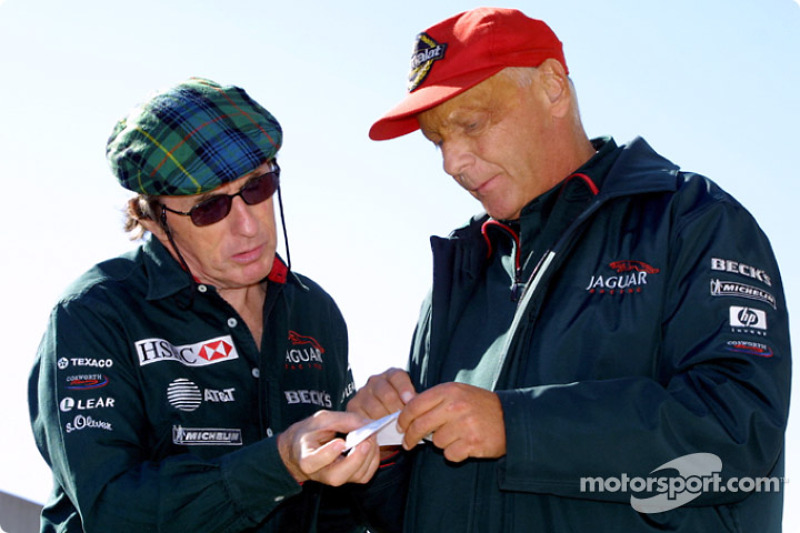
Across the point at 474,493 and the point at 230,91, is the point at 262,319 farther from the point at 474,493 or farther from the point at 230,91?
the point at 474,493

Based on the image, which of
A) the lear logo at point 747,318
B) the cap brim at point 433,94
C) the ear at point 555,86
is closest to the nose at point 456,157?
the cap brim at point 433,94

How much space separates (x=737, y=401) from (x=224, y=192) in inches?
83.8

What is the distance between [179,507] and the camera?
3465 millimetres

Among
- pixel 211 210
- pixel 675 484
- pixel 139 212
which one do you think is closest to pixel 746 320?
pixel 675 484

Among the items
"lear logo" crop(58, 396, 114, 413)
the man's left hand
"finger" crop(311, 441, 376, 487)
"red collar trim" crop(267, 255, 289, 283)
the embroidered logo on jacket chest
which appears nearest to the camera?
the man's left hand

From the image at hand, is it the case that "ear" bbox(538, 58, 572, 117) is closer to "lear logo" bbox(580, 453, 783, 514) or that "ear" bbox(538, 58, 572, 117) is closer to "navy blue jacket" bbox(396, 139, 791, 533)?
"navy blue jacket" bbox(396, 139, 791, 533)

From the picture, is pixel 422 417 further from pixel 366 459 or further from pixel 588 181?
pixel 588 181

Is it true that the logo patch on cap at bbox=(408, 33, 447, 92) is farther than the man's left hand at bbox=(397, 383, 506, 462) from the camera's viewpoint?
Yes

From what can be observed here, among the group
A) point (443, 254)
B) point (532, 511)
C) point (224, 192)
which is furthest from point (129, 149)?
point (532, 511)

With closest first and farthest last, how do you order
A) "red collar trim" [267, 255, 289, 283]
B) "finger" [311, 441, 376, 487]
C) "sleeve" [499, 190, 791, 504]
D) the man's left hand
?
1. "sleeve" [499, 190, 791, 504]
2. the man's left hand
3. "finger" [311, 441, 376, 487]
4. "red collar trim" [267, 255, 289, 283]

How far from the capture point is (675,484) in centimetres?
298

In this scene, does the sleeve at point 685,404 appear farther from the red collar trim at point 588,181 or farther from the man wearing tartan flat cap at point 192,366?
the man wearing tartan flat cap at point 192,366

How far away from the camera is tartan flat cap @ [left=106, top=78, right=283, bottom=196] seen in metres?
3.80

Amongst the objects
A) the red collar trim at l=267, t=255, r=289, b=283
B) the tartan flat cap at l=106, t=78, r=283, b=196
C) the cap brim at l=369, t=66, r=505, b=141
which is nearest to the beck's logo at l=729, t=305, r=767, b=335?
the cap brim at l=369, t=66, r=505, b=141
